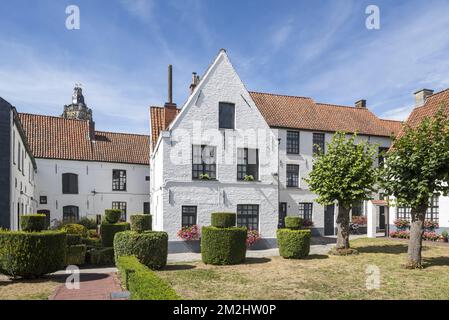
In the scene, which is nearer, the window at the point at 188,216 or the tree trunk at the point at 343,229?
the tree trunk at the point at 343,229

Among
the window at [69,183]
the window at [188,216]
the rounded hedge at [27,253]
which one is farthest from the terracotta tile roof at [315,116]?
the rounded hedge at [27,253]

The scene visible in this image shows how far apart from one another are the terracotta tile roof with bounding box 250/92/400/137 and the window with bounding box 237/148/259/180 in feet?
20.4

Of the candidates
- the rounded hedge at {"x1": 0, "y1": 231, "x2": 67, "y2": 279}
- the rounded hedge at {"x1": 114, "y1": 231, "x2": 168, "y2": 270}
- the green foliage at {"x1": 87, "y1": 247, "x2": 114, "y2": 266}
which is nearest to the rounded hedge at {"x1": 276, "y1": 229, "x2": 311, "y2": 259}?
the rounded hedge at {"x1": 114, "y1": 231, "x2": 168, "y2": 270}

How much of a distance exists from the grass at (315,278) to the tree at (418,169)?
6.46 feet

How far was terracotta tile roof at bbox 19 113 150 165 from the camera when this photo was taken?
32.2m

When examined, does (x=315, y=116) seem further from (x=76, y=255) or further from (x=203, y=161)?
(x=76, y=255)

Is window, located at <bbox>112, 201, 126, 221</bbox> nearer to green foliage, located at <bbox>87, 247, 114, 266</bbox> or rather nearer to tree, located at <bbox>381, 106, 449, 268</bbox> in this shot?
green foliage, located at <bbox>87, 247, 114, 266</bbox>

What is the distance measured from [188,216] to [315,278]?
31.1 ft

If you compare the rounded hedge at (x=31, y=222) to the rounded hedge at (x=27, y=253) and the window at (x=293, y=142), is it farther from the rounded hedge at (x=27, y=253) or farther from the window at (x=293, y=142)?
the window at (x=293, y=142)

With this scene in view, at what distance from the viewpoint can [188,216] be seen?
21.1m

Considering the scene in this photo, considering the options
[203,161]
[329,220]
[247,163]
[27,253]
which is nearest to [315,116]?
[329,220]

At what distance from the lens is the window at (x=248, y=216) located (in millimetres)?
21984

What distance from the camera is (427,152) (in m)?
14.7
